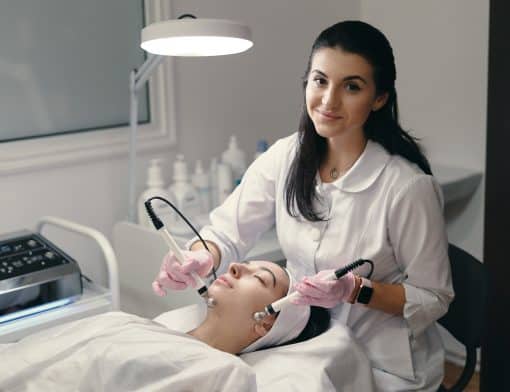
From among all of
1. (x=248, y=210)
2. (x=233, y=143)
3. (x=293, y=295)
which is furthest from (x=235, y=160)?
(x=293, y=295)

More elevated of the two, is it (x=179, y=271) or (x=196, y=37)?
(x=196, y=37)

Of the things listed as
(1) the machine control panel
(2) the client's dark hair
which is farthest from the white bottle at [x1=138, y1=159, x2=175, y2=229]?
(2) the client's dark hair

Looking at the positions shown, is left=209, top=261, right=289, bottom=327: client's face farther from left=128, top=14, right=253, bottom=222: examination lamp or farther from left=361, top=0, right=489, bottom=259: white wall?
left=361, top=0, right=489, bottom=259: white wall

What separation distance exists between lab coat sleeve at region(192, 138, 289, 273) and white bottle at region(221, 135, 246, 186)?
1.72 feet

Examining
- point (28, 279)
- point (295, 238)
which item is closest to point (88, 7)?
point (28, 279)

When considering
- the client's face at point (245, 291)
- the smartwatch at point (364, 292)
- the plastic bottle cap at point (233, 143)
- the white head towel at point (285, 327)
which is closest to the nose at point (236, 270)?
the client's face at point (245, 291)

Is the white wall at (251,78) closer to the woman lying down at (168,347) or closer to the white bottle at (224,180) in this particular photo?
the white bottle at (224,180)

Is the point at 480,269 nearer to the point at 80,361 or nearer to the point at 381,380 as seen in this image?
the point at 381,380

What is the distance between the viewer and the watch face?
1.31 m

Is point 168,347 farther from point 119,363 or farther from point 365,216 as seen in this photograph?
point 365,216

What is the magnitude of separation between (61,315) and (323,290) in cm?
58

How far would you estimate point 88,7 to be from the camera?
190cm

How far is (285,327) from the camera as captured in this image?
1345 mm

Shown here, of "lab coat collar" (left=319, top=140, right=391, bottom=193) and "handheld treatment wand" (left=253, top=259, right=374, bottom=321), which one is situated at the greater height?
"lab coat collar" (left=319, top=140, right=391, bottom=193)
